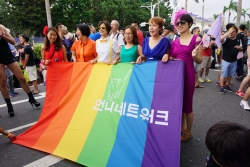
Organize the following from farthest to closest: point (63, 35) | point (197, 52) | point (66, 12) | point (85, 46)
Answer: point (66, 12)
point (63, 35)
point (85, 46)
point (197, 52)

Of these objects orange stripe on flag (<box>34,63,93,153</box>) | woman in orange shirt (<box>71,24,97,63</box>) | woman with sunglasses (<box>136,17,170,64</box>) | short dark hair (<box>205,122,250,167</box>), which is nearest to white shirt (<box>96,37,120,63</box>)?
woman in orange shirt (<box>71,24,97,63</box>)

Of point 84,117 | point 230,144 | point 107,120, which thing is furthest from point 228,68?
point 230,144

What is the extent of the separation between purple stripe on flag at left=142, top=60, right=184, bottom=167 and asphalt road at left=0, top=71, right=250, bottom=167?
513 mm

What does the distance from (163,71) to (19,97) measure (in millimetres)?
5035

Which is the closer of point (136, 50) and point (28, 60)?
point (136, 50)

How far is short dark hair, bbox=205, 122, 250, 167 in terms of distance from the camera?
1.01 meters

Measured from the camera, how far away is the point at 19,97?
19.0 ft

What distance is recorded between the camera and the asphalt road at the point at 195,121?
2564mm

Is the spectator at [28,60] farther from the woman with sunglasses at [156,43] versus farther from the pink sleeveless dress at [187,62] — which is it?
the pink sleeveless dress at [187,62]

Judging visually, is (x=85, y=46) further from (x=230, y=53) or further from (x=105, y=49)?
(x=230, y=53)

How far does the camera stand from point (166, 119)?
2.24 metres

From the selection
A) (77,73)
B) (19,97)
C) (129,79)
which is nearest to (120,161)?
(129,79)

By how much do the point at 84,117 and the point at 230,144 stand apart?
2145 millimetres

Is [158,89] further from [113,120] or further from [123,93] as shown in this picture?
[113,120]
